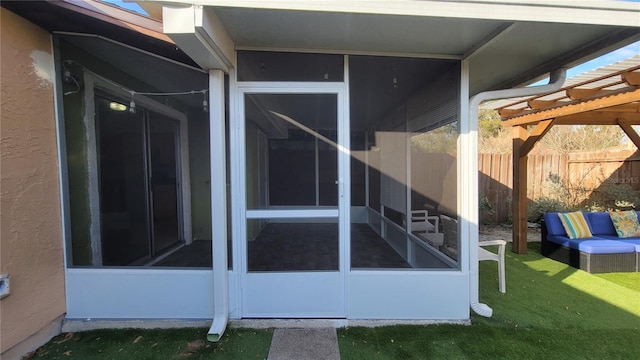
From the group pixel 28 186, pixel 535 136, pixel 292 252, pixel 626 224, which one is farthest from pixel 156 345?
pixel 626 224

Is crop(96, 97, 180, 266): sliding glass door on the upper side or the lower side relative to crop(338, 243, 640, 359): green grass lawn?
upper

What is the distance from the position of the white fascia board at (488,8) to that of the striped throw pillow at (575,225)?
3.37 metres

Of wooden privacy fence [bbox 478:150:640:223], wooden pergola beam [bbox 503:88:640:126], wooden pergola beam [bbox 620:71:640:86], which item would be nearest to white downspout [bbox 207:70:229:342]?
wooden pergola beam [bbox 620:71:640:86]

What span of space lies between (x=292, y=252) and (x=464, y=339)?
182cm

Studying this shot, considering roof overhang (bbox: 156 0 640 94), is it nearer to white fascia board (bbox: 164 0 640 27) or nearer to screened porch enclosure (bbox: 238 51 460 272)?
white fascia board (bbox: 164 0 640 27)

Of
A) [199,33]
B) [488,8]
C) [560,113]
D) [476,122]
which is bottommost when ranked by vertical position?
[476,122]

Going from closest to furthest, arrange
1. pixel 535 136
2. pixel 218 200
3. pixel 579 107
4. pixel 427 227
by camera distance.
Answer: pixel 218 200 → pixel 427 227 → pixel 579 107 → pixel 535 136

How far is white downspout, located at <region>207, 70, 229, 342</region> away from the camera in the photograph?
230 centimetres

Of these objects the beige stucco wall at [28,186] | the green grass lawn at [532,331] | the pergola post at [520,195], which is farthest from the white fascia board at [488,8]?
the pergola post at [520,195]

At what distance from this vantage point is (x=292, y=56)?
7.93ft

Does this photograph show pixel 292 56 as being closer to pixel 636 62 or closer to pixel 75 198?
pixel 75 198

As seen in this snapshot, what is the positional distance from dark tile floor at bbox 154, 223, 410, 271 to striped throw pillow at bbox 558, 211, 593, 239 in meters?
2.73

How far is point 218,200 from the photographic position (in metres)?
2.34

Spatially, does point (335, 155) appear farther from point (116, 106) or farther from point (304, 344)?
point (116, 106)
